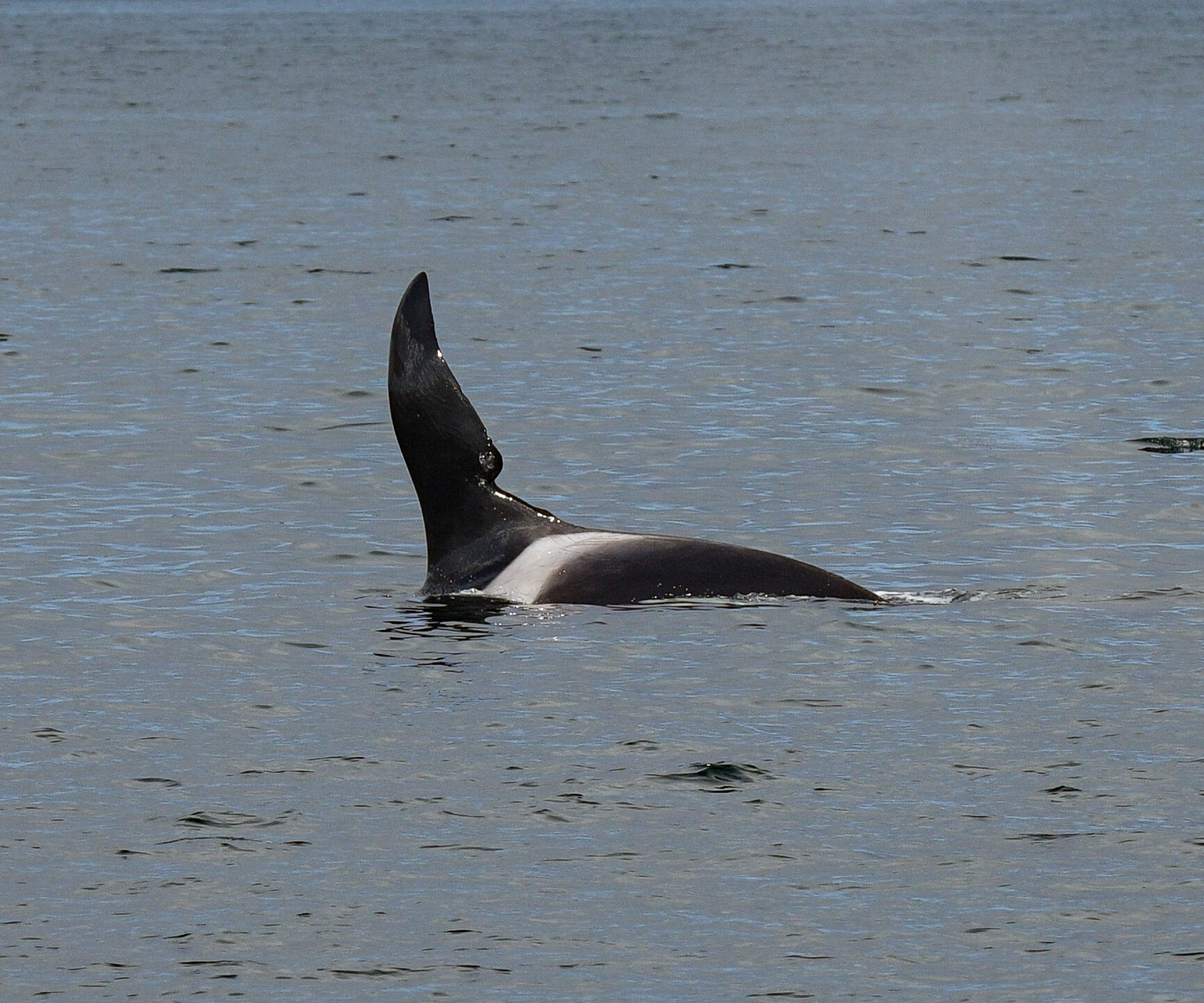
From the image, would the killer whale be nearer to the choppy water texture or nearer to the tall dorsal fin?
the tall dorsal fin

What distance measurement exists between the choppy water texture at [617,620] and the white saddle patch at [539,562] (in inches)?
10.3

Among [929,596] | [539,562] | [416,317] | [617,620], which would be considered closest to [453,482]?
[539,562]

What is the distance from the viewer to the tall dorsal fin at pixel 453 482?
15.4 m

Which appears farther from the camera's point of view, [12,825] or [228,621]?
[228,621]

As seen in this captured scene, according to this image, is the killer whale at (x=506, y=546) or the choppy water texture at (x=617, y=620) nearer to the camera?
the choppy water texture at (x=617, y=620)

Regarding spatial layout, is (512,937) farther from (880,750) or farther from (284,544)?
(284,544)

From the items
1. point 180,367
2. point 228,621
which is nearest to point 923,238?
point 180,367

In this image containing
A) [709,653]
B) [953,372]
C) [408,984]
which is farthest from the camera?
[953,372]

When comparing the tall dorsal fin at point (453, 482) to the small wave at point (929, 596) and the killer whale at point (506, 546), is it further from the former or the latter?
the small wave at point (929, 596)

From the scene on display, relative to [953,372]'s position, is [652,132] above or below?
above

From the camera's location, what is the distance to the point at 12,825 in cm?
1114

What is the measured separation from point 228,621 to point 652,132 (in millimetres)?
47004

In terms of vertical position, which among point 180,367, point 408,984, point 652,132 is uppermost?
point 652,132

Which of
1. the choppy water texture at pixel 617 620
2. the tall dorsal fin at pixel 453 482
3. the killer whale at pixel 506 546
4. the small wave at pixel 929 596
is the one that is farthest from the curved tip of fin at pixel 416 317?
the small wave at pixel 929 596
